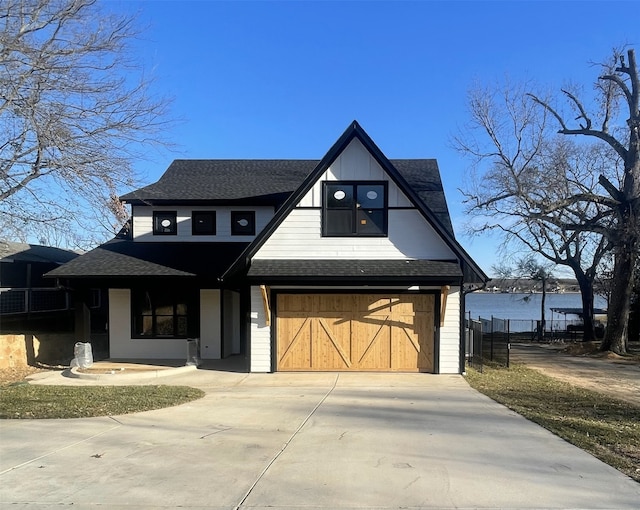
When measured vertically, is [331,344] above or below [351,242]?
below

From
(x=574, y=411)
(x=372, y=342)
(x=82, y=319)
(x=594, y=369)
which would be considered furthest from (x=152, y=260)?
(x=594, y=369)

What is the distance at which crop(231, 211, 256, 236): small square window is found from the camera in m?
18.7

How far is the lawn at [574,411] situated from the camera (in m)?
7.10

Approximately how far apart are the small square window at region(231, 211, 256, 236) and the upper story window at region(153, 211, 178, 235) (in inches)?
81.0

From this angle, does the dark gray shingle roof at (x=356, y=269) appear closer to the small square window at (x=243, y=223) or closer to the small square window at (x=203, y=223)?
the small square window at (x=243, y=223)

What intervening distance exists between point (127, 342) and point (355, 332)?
761 centimetres

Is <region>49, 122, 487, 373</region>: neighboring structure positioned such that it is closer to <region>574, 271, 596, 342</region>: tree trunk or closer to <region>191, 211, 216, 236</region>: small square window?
<region>191, 211, 216, 236</region>: small square window

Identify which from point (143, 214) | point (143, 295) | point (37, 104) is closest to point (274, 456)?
point (37, 104)

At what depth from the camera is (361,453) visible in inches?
263

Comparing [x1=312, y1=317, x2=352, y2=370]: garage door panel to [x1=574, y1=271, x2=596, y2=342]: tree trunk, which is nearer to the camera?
[x1=312, y1=317, x2=352, y2=370]: garage door panel

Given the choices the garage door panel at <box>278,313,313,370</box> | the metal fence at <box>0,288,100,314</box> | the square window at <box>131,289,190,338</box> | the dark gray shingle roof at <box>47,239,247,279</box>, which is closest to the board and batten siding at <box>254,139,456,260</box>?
the garage door panel at <box>278,313,313,370</box>

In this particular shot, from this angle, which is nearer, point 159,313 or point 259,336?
point 259,336

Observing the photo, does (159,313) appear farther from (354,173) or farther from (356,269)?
(354,173)

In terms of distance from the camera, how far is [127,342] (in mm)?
17203
